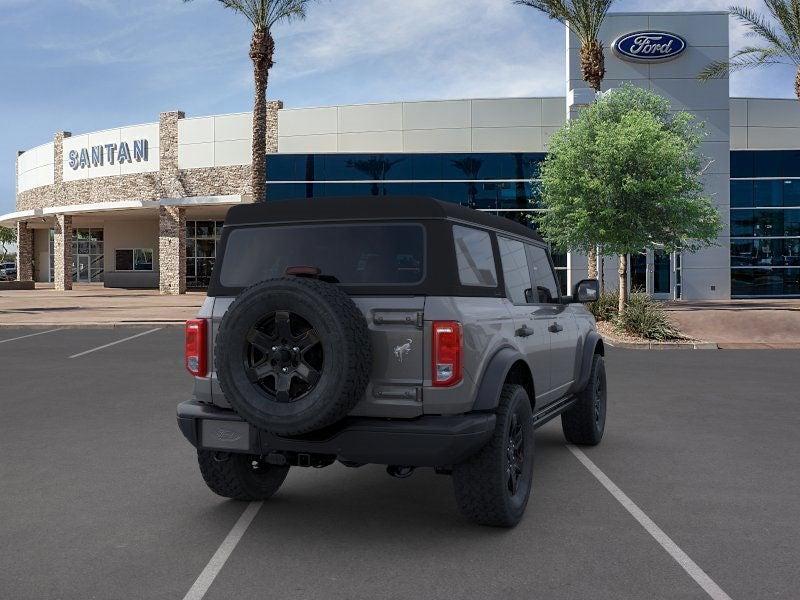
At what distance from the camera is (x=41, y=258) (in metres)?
62.1

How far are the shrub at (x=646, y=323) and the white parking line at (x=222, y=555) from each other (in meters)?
14.6

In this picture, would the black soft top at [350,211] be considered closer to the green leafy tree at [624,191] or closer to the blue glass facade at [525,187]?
the green leafy tree at [624,191]

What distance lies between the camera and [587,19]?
88.4 feet

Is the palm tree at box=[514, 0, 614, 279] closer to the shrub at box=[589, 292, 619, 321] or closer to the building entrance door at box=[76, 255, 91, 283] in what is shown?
the shrub at box=[589, 292, 619, 321]

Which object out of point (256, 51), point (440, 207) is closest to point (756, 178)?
point (256, 51)

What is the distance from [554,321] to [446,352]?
2.07m

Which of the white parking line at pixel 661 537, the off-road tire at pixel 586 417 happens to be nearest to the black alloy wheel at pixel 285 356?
the white parking line at pixel 661 537

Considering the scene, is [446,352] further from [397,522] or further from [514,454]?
[397,522]

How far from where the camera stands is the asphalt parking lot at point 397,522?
401cm

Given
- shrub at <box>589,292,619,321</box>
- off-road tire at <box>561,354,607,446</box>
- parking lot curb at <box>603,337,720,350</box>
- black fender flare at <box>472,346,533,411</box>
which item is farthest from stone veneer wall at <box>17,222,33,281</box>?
black fender flare at <box>472,346,533,411</box>

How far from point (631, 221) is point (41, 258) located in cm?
5258

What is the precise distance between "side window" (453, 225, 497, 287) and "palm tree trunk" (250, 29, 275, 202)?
74.5 ft

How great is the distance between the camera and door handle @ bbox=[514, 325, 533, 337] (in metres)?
5.22

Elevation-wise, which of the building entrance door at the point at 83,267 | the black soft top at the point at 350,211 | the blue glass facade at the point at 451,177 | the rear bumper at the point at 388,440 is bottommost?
the rear bumper at the point at 388,440
